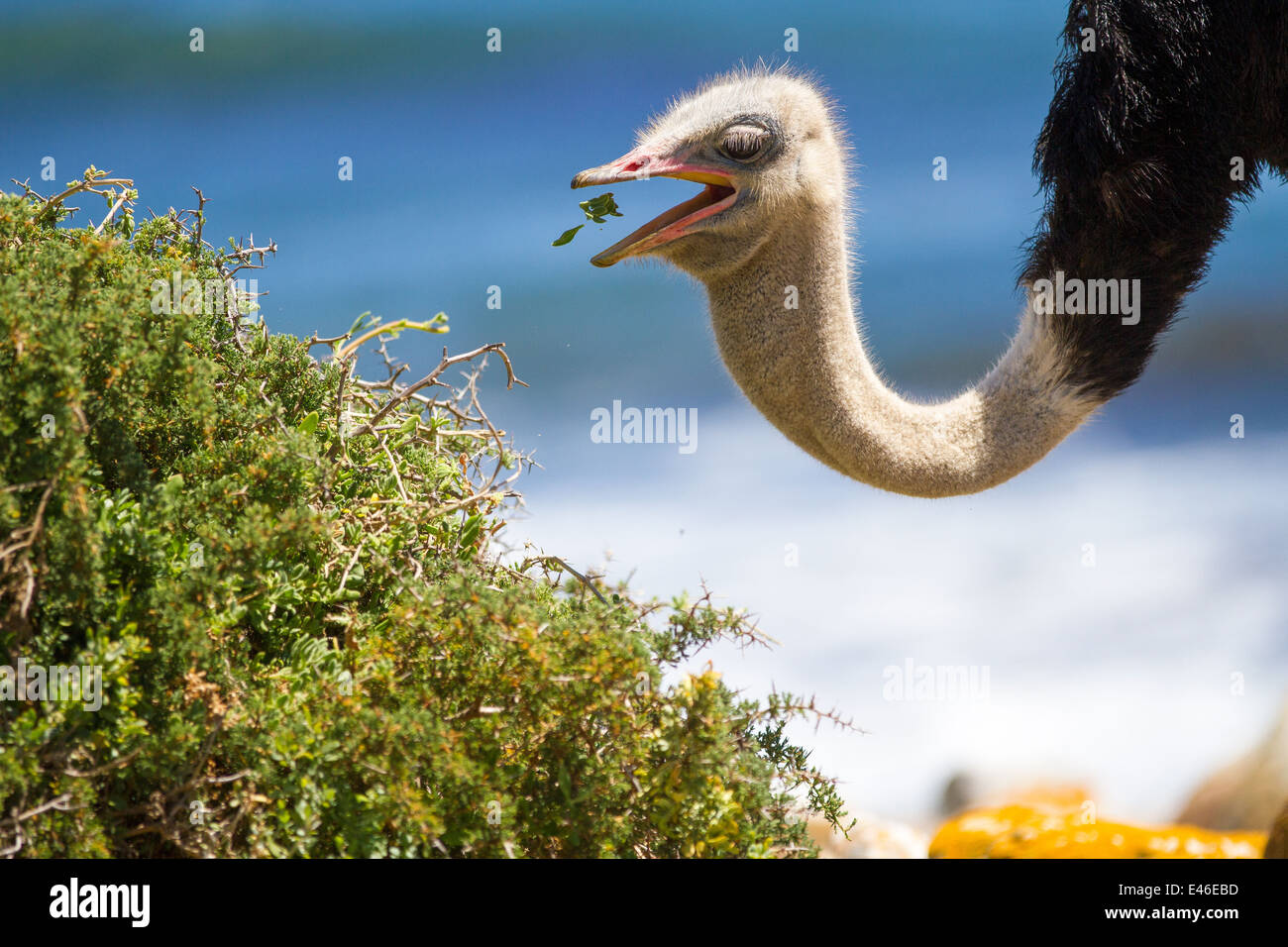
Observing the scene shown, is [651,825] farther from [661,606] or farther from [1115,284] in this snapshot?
[1115,284]

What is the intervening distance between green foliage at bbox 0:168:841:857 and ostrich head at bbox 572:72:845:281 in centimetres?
98

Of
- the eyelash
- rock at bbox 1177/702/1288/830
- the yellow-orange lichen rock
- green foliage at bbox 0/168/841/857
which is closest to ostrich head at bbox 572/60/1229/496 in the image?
the eyelash

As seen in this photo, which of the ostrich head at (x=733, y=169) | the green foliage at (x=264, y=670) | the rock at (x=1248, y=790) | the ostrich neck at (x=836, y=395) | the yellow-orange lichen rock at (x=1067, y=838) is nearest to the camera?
the green foliage at (x=264, y=670)

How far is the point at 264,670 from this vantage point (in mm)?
2383

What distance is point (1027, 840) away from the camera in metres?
4.18

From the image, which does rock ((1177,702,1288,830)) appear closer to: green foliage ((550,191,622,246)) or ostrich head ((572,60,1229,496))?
ostrich head ((572,60,1229,496))

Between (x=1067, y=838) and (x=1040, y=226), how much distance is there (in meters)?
2.18

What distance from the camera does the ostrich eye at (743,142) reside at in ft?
10.00

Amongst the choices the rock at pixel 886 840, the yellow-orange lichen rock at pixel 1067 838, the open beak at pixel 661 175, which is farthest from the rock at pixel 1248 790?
the open beak at pixel 661 175

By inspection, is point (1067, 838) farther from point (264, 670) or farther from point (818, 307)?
point (264, 670)

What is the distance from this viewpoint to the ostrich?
3.09 m

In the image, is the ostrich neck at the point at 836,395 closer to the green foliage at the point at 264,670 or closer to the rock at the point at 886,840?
the green foliage at the point at 264,670
